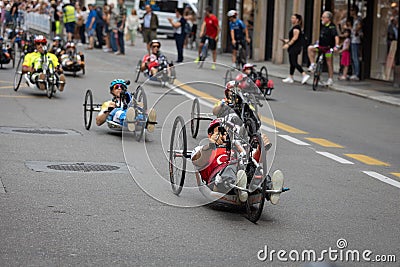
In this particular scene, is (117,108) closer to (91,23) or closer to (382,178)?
(382,178)

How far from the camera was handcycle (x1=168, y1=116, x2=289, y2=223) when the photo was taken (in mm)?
8180

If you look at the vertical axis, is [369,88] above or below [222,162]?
below

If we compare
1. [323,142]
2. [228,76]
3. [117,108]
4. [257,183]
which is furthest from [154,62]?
[257,183]

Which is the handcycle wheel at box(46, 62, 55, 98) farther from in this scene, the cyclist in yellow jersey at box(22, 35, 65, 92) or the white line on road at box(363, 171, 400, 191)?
the white line on road at box(363, 171, 400, 191)

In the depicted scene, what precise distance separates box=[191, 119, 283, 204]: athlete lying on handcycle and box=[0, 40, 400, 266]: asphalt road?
16 cm

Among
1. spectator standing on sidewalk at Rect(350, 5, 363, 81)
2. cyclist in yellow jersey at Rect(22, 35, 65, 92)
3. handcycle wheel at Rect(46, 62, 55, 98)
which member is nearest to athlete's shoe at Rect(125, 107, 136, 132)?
handcycle wheel at Rect(46, 62, 55, 98)

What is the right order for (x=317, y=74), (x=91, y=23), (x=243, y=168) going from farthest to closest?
(x=91, y=23) < (x=317, y=74) < (x=243, y=168)

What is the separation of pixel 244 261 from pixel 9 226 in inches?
79.2

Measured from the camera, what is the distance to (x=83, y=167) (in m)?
10.9

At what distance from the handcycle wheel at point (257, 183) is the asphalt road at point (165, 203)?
13 cm

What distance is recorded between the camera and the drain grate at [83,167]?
10.7 metres

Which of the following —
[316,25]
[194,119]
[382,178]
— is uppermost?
[194,119]

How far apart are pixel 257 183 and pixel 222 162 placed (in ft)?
1.51

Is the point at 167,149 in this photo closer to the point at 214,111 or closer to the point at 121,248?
the point at 214,111
